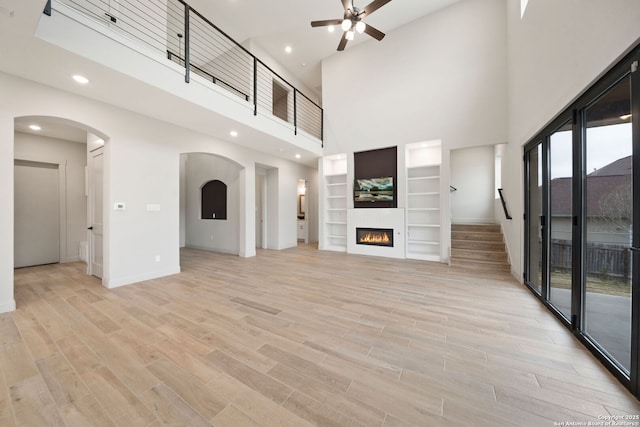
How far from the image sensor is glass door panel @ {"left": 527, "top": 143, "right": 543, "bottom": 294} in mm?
3389

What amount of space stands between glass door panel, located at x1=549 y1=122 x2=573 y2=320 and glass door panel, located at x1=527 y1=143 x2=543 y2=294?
0.27 meters

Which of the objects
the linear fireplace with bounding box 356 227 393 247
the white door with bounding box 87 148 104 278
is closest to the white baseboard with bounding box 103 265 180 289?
the white door with bounding box 87 148 104 278

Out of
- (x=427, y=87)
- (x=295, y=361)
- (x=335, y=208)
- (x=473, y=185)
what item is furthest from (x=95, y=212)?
(x=473, y=185)

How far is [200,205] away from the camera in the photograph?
816 cm

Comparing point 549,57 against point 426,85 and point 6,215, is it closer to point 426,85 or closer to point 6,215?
point 426,85

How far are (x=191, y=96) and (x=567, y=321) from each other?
5.73 metres

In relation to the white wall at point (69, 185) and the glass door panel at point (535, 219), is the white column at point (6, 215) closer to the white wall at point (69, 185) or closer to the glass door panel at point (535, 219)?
the white wall at point (69, 185)

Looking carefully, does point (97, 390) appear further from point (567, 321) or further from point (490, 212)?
point (490, 212)

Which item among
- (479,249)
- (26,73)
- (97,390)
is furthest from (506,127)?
(26,73)

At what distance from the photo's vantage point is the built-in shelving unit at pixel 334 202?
7.59m

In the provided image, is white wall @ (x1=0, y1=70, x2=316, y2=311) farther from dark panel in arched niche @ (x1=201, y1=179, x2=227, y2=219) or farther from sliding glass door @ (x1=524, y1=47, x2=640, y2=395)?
sliding glass door @ (x1=524, y1=47, x2=640, y2=395)

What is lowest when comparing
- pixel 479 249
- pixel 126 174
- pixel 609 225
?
pixel 479 249

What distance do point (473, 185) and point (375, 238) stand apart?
365 cm

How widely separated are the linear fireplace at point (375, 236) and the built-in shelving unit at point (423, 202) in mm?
496
